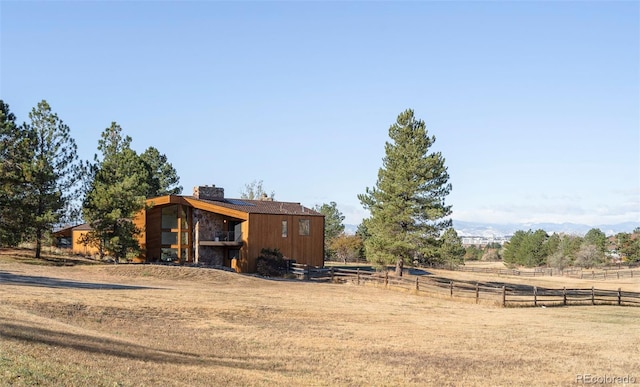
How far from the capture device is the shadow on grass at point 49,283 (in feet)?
89.4

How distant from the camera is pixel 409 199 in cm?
4353

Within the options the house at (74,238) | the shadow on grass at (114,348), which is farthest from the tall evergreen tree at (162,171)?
the shadow on grass at (114,348)

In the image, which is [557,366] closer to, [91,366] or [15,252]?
[91,366]

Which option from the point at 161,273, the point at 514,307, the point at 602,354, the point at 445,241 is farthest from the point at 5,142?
the point at 602,354

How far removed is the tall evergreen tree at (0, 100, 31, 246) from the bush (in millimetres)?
16588

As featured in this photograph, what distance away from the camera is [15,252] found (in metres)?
44.8

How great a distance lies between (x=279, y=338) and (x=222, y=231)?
2936 cm

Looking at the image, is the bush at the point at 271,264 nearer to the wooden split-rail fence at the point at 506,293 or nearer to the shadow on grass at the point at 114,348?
the wooden split-rail fence at the point at 506,293

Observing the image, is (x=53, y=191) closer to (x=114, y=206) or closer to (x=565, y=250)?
(x=114, y=206)

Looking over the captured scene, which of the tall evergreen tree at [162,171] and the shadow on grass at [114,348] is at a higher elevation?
the tall evergreen tree at [162,171]

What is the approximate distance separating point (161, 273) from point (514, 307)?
71.9 feet

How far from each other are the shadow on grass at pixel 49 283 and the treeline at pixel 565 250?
7381 cm

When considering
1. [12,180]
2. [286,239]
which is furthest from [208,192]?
[12,180]

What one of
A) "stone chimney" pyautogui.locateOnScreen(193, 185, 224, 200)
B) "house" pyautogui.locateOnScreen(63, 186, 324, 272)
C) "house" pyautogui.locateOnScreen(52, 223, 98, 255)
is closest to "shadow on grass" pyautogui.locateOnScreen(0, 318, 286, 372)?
"house" pyautogui.locateOnScreen(63, 186, 324, 272)
